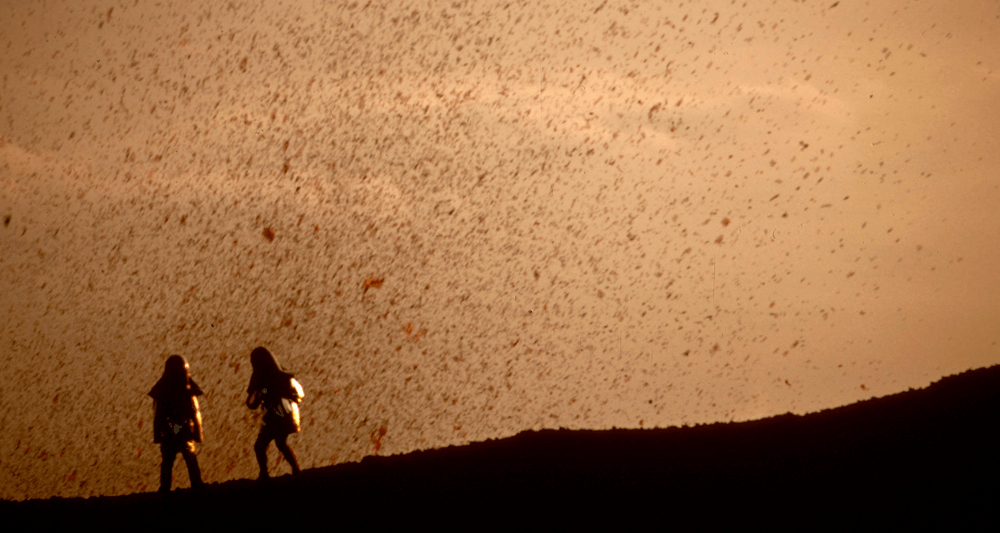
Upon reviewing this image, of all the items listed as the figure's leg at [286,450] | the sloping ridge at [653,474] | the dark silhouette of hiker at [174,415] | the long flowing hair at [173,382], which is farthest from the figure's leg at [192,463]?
the figure's leg at [286,450]

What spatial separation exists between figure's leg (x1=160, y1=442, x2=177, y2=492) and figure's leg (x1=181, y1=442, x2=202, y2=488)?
78 mm

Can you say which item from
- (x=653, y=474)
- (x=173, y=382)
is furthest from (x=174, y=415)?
(x=653, y=474)

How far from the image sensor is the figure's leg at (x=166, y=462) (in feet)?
15.2

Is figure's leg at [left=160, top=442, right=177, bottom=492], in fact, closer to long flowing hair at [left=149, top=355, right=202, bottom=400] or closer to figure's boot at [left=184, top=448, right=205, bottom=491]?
figure's boot at [left=184, top=448, right=205, bottom=491]

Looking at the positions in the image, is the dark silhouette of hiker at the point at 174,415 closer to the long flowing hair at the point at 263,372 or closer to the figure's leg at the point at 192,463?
the figure's leg at the point at 192,463

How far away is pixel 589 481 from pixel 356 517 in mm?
1759

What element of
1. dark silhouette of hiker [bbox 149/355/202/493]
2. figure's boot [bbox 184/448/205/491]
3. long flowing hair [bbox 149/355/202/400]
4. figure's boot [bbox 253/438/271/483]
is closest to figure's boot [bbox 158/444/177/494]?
dark silhouette of hiker [bbox 149/355/202/493]

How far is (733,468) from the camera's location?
184 inches

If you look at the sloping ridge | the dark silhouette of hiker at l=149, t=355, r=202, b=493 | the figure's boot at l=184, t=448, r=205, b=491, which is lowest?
the sloping ridge

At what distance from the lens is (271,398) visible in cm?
460

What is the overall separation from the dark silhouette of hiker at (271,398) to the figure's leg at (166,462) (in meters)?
0.66

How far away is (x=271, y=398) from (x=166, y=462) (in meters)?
1.02

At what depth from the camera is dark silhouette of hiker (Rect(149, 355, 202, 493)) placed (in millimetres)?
4629

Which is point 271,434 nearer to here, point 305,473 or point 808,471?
point 305,473
